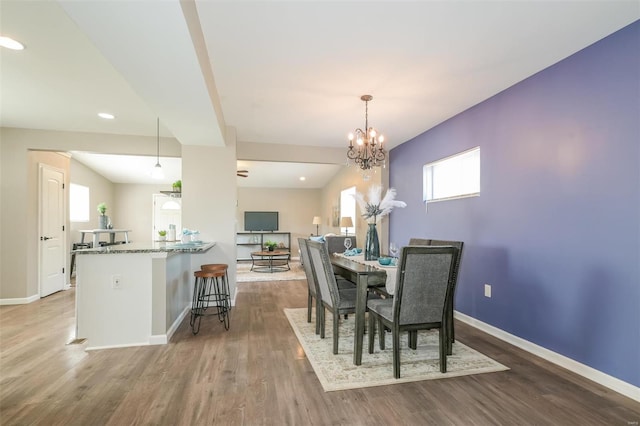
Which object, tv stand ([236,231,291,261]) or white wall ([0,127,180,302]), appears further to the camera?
tv stand ([236,231,291,261])

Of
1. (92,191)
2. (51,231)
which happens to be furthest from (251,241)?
(51,231)

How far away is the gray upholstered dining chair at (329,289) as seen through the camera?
8.68ft

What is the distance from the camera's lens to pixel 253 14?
2033 millimetres

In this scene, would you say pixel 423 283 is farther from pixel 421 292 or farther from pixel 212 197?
pixel 212 197

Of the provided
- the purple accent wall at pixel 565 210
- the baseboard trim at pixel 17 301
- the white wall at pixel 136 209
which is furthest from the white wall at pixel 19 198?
the white wall at pixel 136 209

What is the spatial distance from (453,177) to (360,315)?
245 cm

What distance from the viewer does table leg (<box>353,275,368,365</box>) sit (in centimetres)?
250

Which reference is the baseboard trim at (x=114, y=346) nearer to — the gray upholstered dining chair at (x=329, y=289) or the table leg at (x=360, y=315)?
the gray upholstered dining chair at (x=329, y=289)

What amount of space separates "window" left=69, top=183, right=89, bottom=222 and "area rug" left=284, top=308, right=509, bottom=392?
6298 mm

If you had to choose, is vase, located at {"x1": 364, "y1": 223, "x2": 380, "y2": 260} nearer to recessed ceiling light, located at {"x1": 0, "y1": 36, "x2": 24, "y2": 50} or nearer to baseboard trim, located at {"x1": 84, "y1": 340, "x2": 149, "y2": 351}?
baseboard trim, located at {"x1": 84, "y1": 340, "x2": 149, "y2": 351}

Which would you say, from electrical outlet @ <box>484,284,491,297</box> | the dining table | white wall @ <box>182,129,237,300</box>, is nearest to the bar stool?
white wall @ <box>182,129,237,300</box>

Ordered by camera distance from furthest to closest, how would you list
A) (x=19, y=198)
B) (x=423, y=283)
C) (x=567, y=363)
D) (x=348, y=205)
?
(x=348, y=205), (x=19, y=198), (x=567, y=363), (x=423, y=283)

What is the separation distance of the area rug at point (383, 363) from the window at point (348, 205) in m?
4.39

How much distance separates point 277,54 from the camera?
252cm
